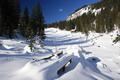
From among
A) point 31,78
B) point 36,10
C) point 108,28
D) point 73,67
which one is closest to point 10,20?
point 36,10

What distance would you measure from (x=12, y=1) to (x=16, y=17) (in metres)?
4.15

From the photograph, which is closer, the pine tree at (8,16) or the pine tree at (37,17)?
the pine tree at (8,16)

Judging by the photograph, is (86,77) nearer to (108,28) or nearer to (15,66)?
(15,66)

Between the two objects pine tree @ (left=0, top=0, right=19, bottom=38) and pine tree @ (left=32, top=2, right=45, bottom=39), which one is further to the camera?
pine tree @ (left=32, top=2, right=45, bottom=39)

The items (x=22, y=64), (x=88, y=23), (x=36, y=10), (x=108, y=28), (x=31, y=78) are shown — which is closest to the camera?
(x=31, y=78)

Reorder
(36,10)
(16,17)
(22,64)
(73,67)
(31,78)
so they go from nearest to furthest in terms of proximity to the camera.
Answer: (31,78) → (22,64) → (73,67) → (16,17) → (36,10)

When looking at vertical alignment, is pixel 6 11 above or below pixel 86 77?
above

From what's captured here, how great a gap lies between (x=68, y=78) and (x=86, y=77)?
1.75m

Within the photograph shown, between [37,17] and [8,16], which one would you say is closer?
[8,16]

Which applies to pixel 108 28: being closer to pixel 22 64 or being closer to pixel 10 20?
pixel 10 20

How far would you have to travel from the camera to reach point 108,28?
11419 centimetres

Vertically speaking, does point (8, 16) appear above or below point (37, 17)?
below

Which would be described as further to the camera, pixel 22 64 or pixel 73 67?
pixel 73 67

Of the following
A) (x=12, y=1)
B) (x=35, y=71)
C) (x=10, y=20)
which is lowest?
(x=35, y=71)
